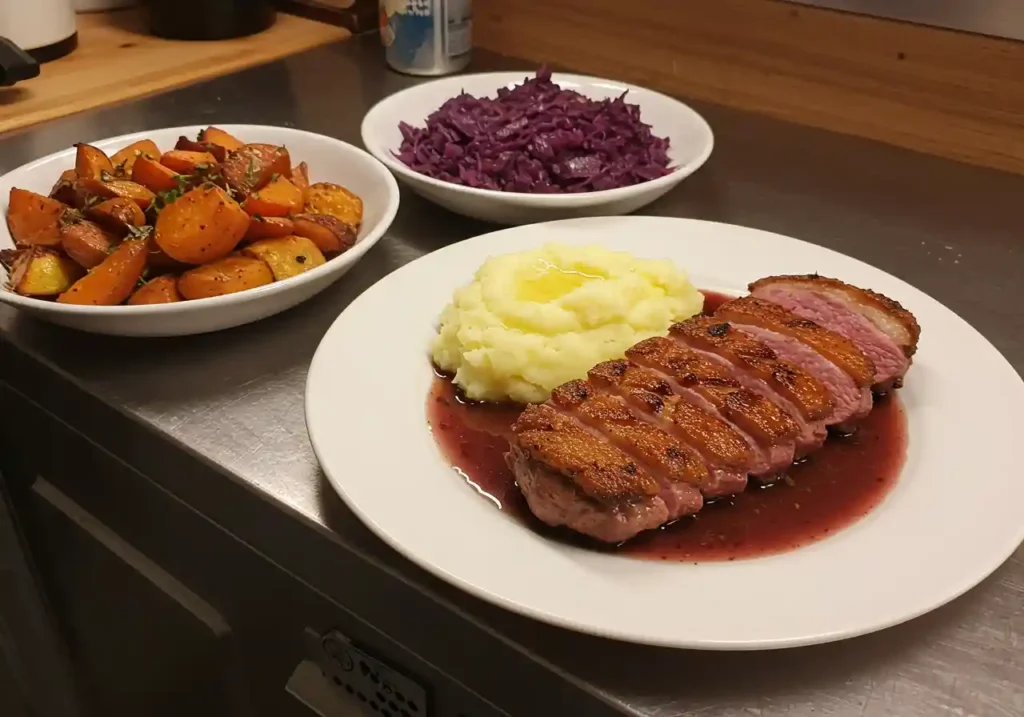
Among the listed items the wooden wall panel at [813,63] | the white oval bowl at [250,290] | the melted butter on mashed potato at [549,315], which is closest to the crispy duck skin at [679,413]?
the melted butter on mashed potato at [549,315]

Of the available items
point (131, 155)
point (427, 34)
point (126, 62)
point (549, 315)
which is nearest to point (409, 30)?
point (427, 34)

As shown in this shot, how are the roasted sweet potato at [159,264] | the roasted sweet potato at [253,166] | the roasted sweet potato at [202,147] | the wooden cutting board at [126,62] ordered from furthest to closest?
the wooden cutting board at [126,62] < the roasted sweet potato at [202,147] < the roasted sweet potato at [253,166] < the roasted sweet potato at [159,264]

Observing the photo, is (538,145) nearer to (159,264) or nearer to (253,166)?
(253,166)

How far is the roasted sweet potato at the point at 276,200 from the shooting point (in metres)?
1.51

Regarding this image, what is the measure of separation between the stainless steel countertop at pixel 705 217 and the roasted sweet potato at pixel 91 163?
277 millimetres

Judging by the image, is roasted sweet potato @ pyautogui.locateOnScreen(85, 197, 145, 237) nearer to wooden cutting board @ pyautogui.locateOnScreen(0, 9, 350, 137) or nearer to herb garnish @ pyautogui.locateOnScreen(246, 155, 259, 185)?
herb garnish @ pyautogui.locateOnScreen(246, 155, 259, 185)

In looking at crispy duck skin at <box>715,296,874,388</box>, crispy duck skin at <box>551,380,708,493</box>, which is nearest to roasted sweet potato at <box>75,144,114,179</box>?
crispy duck skin at <box>551,380,708,493</box>

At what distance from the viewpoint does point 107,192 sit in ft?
4.85

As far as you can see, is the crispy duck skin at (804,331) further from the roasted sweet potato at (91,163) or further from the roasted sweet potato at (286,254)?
the roasted sweet potato at (91,163)

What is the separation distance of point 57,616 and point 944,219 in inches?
81.3

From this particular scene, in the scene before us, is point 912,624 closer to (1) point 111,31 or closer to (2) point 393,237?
(2) point 393,237

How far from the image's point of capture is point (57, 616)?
1.85 m

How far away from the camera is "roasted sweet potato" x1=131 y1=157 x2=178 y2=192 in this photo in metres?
1.54

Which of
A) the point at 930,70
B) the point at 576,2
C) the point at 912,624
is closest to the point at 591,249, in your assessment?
the point at 912,624
